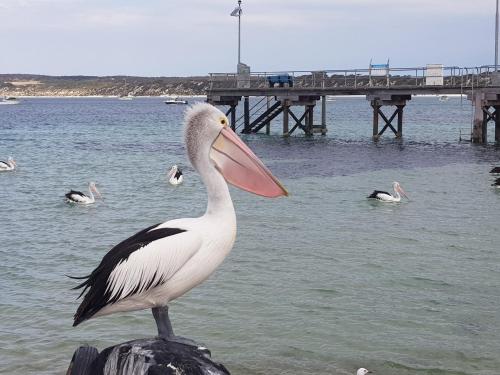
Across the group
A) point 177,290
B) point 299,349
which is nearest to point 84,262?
point 299,349

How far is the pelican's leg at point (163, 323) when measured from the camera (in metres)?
4.05

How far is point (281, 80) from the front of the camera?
41.5 m

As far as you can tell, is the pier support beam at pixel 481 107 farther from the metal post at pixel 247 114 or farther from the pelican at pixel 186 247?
the pelican at pixel 186 247

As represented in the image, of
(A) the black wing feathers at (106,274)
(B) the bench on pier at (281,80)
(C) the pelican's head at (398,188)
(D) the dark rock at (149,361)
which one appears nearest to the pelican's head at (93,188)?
(C) the pelican's head at (398,188)

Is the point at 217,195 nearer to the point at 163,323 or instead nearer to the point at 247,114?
the point at 163,323

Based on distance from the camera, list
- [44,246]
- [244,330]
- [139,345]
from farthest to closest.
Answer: [44,246]
[244,330]
[139,345]

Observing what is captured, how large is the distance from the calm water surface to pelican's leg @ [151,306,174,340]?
996 millimetres

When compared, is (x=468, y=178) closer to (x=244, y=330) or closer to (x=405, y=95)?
(x=405, y=95)

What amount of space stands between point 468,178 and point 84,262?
14.5 metres

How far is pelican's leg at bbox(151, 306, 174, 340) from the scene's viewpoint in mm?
4055

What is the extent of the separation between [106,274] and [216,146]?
0.89 meters

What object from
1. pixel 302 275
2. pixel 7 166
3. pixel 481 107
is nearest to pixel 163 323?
pixel 302 275

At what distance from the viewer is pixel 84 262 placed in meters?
12.8

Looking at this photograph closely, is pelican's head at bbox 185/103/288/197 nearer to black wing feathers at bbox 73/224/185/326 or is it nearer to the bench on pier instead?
black wing feathers at bbox 73/224/185/326
